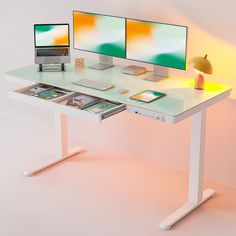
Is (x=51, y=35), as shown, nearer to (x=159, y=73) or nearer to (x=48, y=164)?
(x=159, y=73)

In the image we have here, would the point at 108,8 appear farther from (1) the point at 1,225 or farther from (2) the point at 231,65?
(1) the point at 1,225

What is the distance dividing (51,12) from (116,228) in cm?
195

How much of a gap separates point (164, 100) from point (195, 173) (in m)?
0.54

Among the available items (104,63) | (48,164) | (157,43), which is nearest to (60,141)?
(48,164)

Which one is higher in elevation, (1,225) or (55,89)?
(55,89)

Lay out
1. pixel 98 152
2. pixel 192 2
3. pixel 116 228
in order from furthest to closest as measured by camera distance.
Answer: pixel 98 152, pixel 192 2, pixel 116 228

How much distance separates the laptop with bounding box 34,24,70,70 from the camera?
13.5 feet

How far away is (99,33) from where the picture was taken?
13.5 feet

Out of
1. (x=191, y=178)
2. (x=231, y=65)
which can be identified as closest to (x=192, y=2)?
(x=231, y=65)

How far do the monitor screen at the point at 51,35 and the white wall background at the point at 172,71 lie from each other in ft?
1.28

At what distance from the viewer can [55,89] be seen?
391cm

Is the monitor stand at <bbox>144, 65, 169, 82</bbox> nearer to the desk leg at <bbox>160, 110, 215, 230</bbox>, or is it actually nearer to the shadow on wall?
the shadow on wall

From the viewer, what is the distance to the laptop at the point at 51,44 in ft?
13.5

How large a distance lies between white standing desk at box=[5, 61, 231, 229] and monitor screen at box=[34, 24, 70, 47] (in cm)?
20
